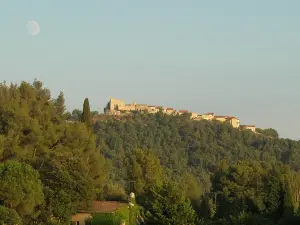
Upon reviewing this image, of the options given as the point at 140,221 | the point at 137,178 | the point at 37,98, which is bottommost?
the point at 140,221

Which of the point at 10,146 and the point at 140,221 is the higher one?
the point at 10,146

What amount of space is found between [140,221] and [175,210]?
3622 mm

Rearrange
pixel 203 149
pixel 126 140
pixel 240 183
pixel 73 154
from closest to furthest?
pixel 73 154, pixel 240 183, pixel 126 140, pixel 203 149

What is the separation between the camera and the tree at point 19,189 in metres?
24.6

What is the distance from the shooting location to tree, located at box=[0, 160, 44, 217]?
24.6 metres

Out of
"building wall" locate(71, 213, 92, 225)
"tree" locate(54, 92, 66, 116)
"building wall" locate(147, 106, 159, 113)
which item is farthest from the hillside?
"building wall" locate(71, 213, 92, 225)

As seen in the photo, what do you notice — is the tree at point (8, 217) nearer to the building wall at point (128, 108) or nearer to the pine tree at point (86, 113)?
the pine tree at point (86, 113)

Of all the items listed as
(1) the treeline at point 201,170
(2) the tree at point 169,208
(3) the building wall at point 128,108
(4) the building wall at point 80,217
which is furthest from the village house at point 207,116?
(4) the building wall at point 80,217

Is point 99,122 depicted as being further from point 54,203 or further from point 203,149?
Answer: point 54,203

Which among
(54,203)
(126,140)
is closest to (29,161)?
(54,203)

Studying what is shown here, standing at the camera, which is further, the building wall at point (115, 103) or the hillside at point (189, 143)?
the building wall at point (115, 103)

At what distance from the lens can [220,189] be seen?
40.0 m

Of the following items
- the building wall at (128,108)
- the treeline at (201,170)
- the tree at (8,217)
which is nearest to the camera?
the tree at (8,217)

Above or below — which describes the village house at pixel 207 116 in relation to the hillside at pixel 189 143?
above
